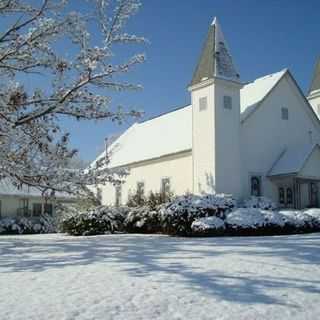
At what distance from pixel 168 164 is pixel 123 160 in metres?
5.79

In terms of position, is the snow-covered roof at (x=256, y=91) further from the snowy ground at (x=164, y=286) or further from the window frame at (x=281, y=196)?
the snowy ground at (x=164, y=286)

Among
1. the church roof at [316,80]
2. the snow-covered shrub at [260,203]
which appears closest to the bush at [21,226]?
the snow-covered shrub at [260,203]

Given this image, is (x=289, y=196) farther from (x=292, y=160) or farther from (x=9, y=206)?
(x=9, y=206)

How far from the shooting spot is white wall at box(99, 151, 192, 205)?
1089 inches

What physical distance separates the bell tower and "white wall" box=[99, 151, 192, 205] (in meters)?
1.63

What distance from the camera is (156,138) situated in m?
33.1

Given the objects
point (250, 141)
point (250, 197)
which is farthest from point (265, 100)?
point (250, 197)

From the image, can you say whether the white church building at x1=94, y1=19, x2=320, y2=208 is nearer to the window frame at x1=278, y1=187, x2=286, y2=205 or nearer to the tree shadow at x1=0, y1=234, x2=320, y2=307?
the window frame at x1=278, y1=187, x2=286, y2=205

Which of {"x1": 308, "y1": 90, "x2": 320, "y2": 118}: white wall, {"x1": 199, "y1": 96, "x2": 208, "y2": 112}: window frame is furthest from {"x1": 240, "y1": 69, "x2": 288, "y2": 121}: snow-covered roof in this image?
{"x1": 308, "y1": 90, "x2": 320, "y2": 118}: white wall

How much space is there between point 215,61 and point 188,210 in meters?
9.69

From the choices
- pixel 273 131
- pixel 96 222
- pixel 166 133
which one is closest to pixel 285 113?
pixel 273 131

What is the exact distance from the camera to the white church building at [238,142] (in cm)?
2539

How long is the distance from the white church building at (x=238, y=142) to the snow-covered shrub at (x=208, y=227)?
5.56 m

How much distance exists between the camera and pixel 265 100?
1093 inches
